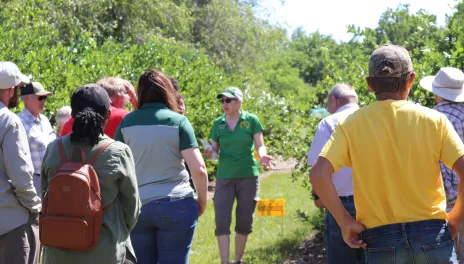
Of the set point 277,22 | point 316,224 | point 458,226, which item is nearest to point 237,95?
point 316,224

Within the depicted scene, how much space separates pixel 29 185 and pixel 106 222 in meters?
1.13

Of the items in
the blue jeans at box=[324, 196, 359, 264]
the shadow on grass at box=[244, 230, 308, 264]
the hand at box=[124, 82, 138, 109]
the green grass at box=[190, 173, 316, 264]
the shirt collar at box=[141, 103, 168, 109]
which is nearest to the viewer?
the shirt collar at box=[141, 103, 168, 109]

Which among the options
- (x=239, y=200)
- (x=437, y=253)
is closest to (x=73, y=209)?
(x=437, y=253)

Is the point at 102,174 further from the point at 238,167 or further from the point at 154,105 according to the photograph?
the point at 238,167

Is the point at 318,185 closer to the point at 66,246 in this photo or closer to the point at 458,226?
the point at 458,226

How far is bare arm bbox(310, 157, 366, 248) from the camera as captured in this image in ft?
11.9

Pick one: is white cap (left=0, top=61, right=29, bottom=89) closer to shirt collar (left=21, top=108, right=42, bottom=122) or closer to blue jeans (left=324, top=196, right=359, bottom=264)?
shirt collar (left=21, top=108, right=42, bottom=122)

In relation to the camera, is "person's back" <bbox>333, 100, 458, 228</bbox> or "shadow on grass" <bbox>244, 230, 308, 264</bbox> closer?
"person's back" <bbox>333, 100, 458, 228</bbox>

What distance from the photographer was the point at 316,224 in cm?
945

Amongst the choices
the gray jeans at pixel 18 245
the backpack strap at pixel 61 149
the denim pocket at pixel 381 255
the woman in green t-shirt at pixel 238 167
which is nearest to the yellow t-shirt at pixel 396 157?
the denim pocket at pixel 381 255

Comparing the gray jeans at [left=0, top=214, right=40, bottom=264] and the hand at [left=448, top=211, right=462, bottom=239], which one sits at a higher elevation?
the hand at [left=448, top=211, right=462, bottom=239]

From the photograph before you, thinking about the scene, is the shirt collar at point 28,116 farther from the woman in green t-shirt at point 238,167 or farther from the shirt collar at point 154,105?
the woman in green t-shirt at point 238,167

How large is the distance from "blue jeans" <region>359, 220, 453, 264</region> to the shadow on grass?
511 cm

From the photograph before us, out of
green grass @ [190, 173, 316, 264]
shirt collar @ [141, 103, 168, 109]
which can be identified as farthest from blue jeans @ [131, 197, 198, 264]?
green grass @ [190, 173, 316, 264]
